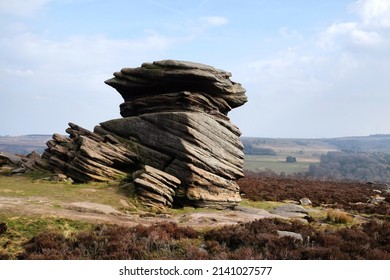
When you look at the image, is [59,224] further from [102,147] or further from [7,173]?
[7,173]

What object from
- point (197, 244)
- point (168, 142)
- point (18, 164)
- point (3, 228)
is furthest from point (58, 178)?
point (197, 244)

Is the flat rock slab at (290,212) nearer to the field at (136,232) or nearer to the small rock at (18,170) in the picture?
the field at (136,232)

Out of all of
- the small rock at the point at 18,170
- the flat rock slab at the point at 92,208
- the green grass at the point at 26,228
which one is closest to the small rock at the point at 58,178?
the small rock at the point at 18,170

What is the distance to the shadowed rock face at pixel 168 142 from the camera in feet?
86.8

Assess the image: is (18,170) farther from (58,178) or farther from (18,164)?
(58,178)

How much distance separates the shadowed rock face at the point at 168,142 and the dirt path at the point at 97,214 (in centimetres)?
266

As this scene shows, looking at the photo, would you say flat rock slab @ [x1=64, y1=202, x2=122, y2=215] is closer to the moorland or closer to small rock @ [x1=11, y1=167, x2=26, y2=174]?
the moorland

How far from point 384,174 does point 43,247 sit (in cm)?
21705

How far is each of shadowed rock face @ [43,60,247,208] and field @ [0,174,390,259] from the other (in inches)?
70.6

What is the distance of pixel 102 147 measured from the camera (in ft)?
90.9

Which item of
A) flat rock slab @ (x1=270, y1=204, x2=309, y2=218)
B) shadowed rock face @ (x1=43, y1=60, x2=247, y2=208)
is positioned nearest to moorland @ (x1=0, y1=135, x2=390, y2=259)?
flat rock slab @ (x1=270, y1=204, x2=309, y2=218)

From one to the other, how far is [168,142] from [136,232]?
11.1 metres

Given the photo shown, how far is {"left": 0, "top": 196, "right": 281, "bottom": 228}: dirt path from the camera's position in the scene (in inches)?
747

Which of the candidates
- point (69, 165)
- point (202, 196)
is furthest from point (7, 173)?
point (202, 196)
